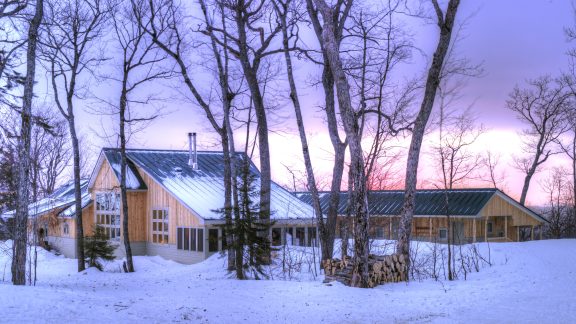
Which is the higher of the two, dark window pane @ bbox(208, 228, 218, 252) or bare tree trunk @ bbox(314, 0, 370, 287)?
bare tree trunk @ bbox(314, 0, 370, 287)

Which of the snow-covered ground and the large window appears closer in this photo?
the snow-covered ground

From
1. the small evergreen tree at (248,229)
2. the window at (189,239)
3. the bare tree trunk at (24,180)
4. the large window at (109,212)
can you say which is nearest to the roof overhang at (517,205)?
the window at (189,239)

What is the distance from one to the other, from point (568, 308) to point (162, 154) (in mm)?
23821

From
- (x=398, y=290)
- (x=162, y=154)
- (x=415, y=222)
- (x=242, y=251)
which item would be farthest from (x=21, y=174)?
(x=415, y=222)

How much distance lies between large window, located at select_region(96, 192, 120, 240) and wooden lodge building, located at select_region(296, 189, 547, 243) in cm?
1221

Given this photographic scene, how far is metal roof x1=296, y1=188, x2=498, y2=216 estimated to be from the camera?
1200 inches

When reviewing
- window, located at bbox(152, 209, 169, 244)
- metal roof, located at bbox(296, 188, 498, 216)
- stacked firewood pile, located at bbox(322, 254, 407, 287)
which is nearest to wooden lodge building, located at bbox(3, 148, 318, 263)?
window, located at bbox(152, 209, 169, 244)

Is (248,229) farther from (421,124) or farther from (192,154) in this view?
(192,154)

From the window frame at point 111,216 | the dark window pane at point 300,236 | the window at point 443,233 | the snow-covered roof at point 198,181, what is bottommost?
the window at point 443,233

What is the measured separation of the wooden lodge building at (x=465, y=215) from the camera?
30656 mm

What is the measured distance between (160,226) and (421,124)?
52.9ft

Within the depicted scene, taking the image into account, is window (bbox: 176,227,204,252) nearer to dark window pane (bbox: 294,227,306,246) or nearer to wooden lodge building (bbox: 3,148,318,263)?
wooden lodge building (bbox: 3,148,318,263)

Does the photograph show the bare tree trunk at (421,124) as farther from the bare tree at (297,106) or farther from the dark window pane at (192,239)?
the dark window pane at (192,239)

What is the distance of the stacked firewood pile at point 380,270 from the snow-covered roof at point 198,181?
1028cm
